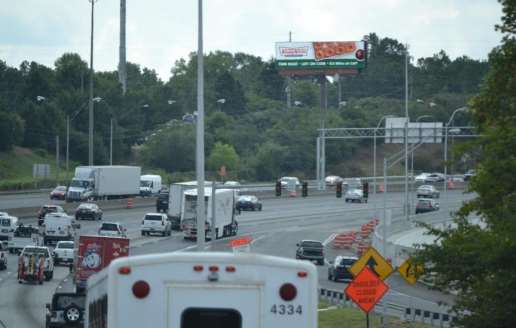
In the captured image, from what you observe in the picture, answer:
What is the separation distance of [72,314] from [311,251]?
33.9 meters

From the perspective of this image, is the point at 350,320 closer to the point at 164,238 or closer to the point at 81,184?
the point at 164,238

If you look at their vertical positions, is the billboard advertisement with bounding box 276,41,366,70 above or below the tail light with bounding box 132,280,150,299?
above

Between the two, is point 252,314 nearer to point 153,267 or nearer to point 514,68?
point 153,267

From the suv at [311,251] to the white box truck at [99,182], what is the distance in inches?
1330

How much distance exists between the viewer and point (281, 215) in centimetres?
9450

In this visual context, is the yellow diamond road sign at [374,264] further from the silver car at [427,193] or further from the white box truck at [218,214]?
the silver car at [427,193]

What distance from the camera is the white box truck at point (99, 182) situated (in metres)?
92.7

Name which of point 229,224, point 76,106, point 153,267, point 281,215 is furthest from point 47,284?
point 76,106

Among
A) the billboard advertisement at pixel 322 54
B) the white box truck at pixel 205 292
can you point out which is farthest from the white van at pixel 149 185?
the white box truck at pixel 205 292

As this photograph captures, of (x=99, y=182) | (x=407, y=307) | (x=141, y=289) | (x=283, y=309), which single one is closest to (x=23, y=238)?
(x=407, y=307)

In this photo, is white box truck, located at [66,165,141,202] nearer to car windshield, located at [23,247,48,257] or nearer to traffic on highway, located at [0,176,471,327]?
traffic on highway, located at [0,176,471,327]

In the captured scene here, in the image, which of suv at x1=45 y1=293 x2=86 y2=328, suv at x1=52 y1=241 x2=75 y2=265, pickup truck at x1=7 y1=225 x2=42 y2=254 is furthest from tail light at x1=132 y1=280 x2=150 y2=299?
pickup truck at x1=7 y1=225 x2=42 y2=254

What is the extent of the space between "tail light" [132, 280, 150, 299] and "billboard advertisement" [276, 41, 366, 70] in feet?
359

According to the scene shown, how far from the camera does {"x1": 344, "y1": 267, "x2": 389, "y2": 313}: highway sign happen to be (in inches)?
1005
